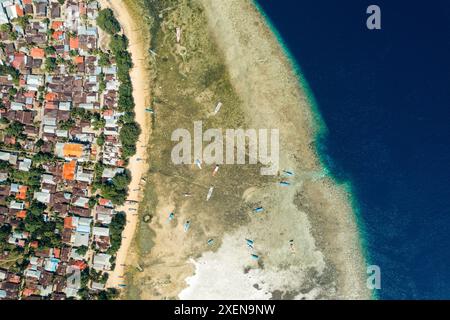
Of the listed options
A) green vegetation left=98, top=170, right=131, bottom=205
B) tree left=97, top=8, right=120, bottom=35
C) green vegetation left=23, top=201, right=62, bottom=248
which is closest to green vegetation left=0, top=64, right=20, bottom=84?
tree left=97, top=8, right=120, bottom=35

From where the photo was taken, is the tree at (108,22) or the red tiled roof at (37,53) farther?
the red tiled roof at (37,53)


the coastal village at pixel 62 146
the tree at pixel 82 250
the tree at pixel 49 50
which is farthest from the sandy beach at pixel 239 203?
the tree at pixel 49 50

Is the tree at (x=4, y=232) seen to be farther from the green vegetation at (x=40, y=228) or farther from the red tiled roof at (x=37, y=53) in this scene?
the red tiled roof at (x=37, y=53)

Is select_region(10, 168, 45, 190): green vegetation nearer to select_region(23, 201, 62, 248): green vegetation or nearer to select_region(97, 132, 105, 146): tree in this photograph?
select_region(23, 201, 62, 248): green vegetation

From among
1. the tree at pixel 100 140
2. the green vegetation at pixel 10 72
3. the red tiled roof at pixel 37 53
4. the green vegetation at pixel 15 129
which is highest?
the red tiled roof at pixel 37 53

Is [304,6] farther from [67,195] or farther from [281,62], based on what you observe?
[67,195]
